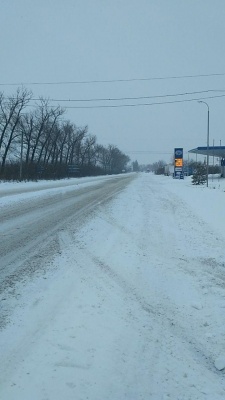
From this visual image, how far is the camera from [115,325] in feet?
15.5

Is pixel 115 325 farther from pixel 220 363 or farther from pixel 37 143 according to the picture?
pixel 37 143

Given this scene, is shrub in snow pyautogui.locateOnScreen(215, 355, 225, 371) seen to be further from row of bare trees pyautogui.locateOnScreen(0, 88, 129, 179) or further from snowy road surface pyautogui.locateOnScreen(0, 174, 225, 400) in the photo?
row of bare trees pyautogui.locateOnScreen(0, 88, 129, 179)

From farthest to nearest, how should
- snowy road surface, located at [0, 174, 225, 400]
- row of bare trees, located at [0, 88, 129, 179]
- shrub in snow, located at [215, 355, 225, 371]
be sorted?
row of bare trees, located at [0, 88, 129, 179], shrub in snow, located at [215, 355, 225, 371], snowy road surface, located at [0, 174, 225, 400]

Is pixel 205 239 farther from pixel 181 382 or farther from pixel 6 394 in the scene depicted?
pixel 6 394

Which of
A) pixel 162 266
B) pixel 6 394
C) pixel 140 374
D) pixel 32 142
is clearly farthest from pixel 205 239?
pixel 32 142

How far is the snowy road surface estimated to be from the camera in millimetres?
3465

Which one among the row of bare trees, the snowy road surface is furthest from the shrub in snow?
the row of bare trees

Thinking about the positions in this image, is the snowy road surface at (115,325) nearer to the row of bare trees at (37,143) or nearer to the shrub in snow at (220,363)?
the shrub in snow at (220,363)

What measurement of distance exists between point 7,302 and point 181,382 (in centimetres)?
283

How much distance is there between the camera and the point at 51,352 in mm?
3971

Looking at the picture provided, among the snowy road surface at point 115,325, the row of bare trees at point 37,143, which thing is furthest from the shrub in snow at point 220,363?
the row of bare trees at point 37,143

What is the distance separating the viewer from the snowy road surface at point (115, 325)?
3.46 m

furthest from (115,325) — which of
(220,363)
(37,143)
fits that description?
(37,143)

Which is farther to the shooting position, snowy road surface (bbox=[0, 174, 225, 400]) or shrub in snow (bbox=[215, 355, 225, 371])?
shrub in snow (bbox=[215, 355, 225, 371])
